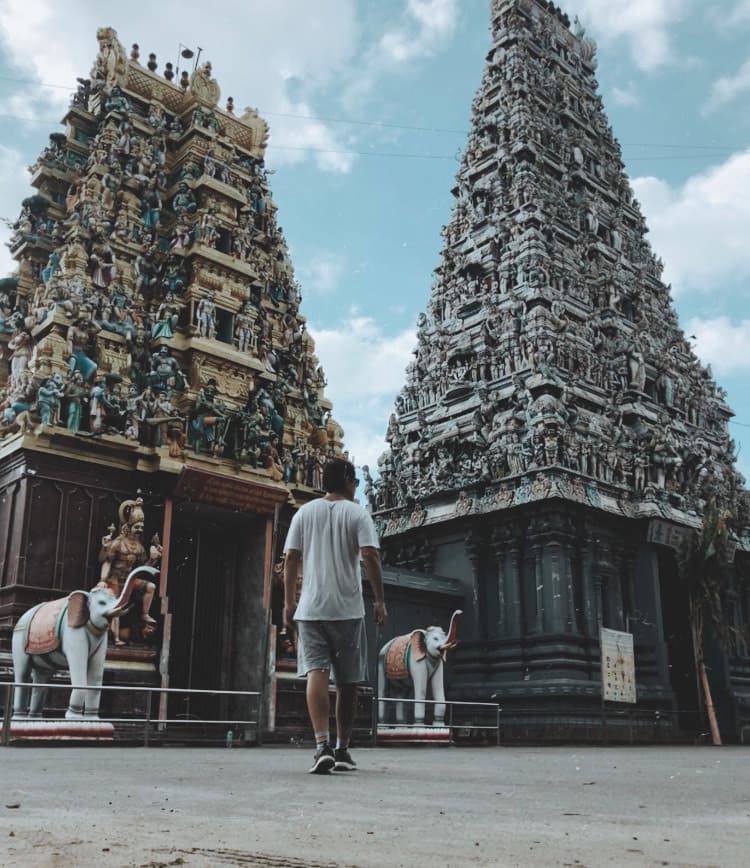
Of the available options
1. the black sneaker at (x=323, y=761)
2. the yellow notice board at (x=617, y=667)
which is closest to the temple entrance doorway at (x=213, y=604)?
the yellow notice board at (x=617, y=667)

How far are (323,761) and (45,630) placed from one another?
9.36 meters

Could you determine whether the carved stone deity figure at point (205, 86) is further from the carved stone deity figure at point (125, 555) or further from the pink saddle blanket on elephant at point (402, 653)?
the pink saddle blanket on elephant at point (402, 653)

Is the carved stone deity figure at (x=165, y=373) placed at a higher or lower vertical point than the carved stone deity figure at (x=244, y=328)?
lower

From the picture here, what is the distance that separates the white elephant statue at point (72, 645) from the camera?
44.1 ft

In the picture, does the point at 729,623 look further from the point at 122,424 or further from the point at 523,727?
the point at 122,424

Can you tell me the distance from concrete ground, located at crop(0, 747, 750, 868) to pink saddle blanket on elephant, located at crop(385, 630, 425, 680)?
13284mm

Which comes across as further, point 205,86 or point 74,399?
point 205,86

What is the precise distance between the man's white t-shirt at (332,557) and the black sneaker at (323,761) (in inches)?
34.4

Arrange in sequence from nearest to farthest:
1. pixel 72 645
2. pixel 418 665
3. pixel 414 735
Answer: pixel 72 645
pixel 414 735
pixel 418 665

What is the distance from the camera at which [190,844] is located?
9.64 ft

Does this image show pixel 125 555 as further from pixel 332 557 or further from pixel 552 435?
pixel 552 435

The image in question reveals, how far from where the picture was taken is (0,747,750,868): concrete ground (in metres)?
2.75

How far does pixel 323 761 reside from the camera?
6.08m

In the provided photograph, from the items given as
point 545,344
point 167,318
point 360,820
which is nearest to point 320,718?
point 360,820
